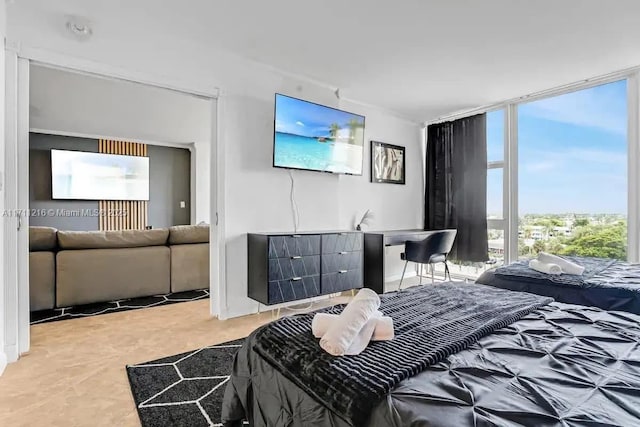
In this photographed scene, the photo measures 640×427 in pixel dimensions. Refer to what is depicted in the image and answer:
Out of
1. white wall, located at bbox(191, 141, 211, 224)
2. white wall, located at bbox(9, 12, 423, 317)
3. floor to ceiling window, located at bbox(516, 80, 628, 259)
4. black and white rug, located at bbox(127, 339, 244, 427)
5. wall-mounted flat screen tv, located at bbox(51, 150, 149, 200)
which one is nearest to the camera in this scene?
black and white rug, located at bbox(127, 339, 244, 427)

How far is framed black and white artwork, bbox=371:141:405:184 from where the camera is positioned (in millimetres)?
4590

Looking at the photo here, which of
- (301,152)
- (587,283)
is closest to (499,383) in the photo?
(587,283)

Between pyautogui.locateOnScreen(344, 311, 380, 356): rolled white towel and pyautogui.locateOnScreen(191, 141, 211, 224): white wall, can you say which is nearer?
pyautogui.locateOnScreen(344, 311, 380, 356): rolled white towel

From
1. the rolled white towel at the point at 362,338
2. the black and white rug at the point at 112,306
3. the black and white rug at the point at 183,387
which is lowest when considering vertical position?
the black and white rug at the point at 183,387

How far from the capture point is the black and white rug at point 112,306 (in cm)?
307

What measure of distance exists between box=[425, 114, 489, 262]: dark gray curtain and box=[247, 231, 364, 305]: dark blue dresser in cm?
187

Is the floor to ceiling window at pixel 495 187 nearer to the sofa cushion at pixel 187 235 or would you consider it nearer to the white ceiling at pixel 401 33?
the white ceiling at pixel 401 33

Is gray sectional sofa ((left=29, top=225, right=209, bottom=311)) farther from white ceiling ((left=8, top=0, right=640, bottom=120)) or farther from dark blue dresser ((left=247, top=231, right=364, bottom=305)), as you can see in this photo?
white ceiling ((left=8, top=0, right=640, bottom=120))

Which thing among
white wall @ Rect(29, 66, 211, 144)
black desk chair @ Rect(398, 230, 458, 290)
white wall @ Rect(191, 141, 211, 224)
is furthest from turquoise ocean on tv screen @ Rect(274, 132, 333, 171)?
white wall @ Rect(191, 141, 211, 224)

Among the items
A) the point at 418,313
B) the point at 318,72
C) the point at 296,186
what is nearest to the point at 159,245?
the point at 296,186

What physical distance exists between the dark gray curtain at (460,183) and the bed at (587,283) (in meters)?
1.79

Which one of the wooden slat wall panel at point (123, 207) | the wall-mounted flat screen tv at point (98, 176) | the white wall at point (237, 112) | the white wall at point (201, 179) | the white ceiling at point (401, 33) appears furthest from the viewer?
the white wall at point (201, 179)

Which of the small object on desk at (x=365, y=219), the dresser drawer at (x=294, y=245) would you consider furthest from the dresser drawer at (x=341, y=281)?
the small object on desk at (x=365, y=219)

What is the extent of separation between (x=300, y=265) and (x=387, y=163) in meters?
2.29
